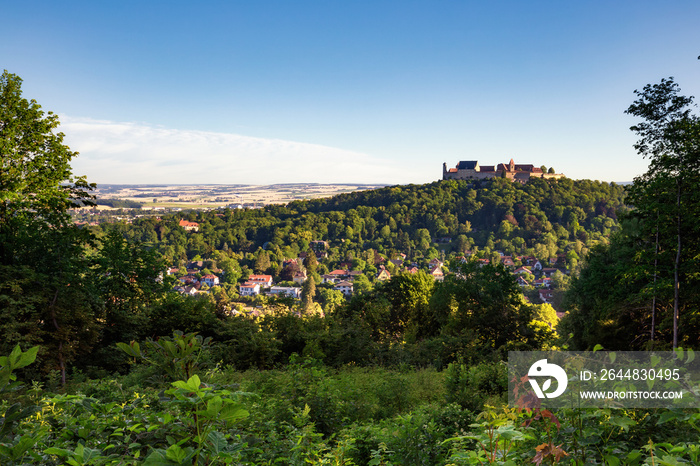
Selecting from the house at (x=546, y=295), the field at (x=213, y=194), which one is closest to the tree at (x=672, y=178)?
the house at (x=546, y=295)

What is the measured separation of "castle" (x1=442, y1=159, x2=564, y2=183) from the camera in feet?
332

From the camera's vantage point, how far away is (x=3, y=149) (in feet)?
27.5

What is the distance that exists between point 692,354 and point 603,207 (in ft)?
342

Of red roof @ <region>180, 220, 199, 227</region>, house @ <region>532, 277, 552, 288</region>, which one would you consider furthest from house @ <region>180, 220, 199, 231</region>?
house @ <region>532, 277, 552, 288</region>

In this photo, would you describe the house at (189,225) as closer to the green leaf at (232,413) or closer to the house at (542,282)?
the house at (542,282)

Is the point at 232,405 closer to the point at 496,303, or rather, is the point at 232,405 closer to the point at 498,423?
the point at 498,423

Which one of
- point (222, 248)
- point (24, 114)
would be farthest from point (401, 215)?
point (24, 114)

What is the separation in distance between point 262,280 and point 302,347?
2303 inches

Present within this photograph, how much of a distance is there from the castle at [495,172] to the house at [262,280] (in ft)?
201

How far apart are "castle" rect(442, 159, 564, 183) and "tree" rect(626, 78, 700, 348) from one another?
309 ft

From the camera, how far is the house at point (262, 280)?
65900 mm

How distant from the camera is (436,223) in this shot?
293 feet

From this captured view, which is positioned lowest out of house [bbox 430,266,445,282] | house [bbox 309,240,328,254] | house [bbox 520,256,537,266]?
house [bbox 430,266,445,282]

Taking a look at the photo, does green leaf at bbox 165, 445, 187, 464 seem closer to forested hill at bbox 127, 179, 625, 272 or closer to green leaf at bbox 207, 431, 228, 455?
green leaf at bbox 207, 431, 228, 455
